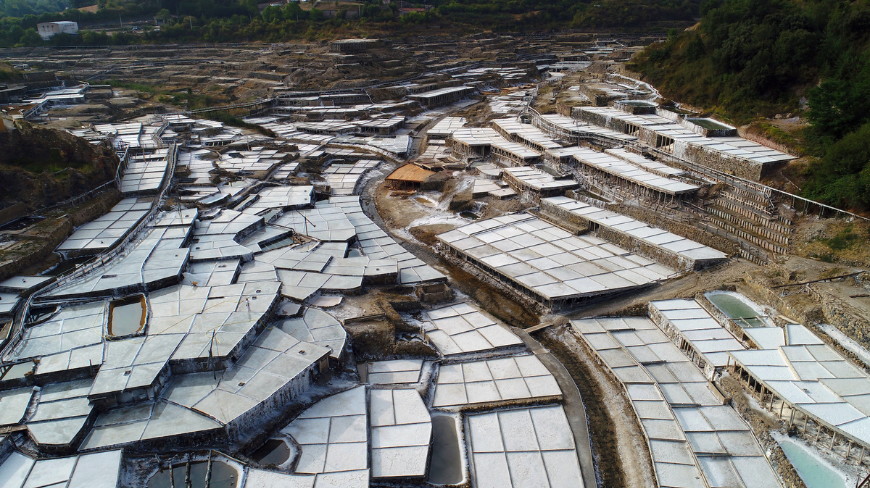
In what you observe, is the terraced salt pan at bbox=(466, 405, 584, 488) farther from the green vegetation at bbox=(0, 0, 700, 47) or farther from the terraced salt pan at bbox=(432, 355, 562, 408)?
the green vegetation at bbox=(0, 0, 700, 47)

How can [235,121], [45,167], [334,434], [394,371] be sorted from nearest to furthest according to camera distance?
[334,434] < [394,371] < [45,167] < [235,121]

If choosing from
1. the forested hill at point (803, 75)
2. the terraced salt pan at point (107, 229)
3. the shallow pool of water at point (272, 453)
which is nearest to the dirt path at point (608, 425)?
the shallow pool of water at point (272, 453)

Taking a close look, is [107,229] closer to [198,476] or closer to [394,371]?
[394,371]

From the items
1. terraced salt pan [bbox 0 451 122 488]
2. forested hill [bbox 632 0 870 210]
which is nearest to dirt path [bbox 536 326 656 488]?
terraced salt pan [bbox 0 451 122 488]

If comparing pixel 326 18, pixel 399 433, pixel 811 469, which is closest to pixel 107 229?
pixel 399 433

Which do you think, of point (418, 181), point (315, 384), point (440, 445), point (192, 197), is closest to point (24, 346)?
point (315, 384)

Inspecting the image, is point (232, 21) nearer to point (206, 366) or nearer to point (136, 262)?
point (136, 262)
